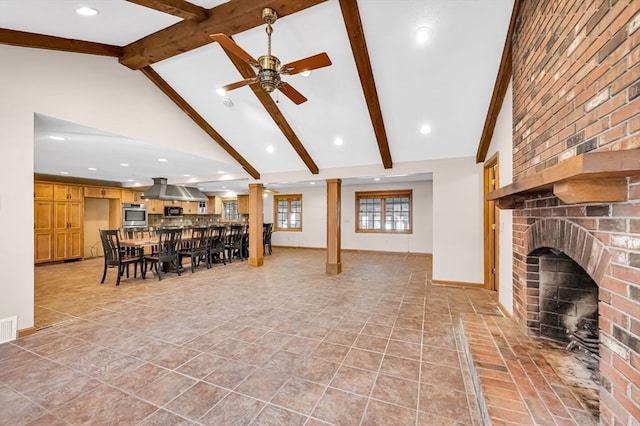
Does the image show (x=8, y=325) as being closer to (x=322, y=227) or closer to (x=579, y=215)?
(x=579, y=215)

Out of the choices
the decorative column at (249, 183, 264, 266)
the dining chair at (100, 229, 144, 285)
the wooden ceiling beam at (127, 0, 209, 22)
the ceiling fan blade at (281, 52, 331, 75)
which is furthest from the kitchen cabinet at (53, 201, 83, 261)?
the ceiling fan blade at (281, 52, 331, 75)

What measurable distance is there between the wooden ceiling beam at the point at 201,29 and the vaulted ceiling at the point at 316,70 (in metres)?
0.01

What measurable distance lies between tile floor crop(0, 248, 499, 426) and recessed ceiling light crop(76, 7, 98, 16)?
3252mm

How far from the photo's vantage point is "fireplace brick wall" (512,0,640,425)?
1176mm

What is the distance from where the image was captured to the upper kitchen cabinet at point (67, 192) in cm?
680

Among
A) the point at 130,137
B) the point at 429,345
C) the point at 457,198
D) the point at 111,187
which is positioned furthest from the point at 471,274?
the point at 111,187

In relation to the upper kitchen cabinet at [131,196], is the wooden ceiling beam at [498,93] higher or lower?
higher

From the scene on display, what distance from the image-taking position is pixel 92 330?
2.98m

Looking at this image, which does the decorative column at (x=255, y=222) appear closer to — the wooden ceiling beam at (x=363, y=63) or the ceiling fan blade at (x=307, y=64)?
the wooden ceiling beam at (x=363, y=63)

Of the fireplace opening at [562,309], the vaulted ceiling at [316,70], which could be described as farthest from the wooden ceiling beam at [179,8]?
the fireplace opening at [562,309]

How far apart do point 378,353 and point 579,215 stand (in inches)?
73.8

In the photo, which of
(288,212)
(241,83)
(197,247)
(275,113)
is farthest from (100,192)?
(241,83)

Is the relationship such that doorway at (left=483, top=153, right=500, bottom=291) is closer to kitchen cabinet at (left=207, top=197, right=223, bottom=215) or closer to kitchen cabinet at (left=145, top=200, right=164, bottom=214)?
kitchen cabinet at (left=145, top=200, right=164, bottom=214)

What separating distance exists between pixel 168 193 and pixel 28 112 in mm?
4173
